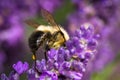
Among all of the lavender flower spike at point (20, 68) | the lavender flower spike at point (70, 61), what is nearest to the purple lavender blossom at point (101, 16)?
the lavender flower spike at point (70, 61)

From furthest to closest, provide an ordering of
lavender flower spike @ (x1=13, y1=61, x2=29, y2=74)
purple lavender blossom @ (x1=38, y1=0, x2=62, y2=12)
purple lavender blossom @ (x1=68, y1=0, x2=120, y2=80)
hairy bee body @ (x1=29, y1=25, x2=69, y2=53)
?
purple lavender blossom @ (x1=38, y1=0, x2=62, y2=12)
purple lavender blossom @ (x1=68, y1=0, x2=120, y2=80)
hairy bee body @ (x1=29, y1=25, x2=69, y2=53)
lavender flower spike @ (x1=13, y1=61, x2=29, y2=74)

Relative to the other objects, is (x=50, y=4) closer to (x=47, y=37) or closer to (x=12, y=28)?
(x=12, y=28)

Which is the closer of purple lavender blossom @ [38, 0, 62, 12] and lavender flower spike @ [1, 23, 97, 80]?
lavender flower spike @ [1, 23, 97, 80]

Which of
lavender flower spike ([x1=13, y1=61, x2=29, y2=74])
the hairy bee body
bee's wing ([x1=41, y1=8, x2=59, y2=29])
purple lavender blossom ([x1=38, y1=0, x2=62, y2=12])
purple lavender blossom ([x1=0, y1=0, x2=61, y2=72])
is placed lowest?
lavender flower spike ([x1=13, y1=61, x2=29, y2=74])

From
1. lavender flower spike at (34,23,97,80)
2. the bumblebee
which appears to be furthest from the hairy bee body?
lavender flower spike at (34,23,97,80)

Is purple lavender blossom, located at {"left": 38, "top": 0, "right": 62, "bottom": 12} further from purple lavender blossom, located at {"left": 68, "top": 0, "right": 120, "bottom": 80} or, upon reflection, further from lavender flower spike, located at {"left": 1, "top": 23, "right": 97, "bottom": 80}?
lavender flower spike, located at {"left": 1, "top": 23, "right": 97, "bottom": 80}

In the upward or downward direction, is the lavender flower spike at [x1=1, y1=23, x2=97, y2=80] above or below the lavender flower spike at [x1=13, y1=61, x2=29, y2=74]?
above

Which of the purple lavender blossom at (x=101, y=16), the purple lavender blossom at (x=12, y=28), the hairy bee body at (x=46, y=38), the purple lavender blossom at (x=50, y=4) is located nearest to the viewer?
the hairy bee body at (x=46, y=38)

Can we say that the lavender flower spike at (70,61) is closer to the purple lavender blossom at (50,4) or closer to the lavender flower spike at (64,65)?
the lavender flower spike at (64,65)

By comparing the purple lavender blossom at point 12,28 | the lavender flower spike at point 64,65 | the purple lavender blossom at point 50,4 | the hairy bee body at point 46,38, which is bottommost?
the lavender flower spike at point 64,65
